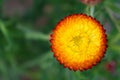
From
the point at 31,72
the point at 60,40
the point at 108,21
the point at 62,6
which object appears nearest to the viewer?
the point at 60,40

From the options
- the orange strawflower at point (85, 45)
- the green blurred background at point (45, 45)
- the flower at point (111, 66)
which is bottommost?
the orange strawflower at point (85, 45)

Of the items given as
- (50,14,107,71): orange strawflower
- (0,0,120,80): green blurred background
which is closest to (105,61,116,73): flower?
(0,0,120,80): green blurred background

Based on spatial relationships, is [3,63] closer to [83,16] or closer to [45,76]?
[45,76]

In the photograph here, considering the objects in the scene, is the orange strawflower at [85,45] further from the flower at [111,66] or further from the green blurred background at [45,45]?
the flower at [111,66]

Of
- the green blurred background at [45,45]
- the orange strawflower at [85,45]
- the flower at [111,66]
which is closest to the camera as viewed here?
the orange strawflower at [85,45]

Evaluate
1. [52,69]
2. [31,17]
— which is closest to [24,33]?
[52,69]

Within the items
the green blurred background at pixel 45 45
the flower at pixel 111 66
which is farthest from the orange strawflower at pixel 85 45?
the flower at pixel 111 66

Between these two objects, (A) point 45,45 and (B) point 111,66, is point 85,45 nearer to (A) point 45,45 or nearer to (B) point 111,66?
(B) point 111,66

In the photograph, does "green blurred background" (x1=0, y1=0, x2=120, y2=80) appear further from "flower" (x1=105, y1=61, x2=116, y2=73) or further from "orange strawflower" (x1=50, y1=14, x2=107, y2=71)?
"orange strawflower" (x1=50, y1=14, x2=107, y2=71)

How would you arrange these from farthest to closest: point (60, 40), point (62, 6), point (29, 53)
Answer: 1. point (29, 53)
2. point (62, 6)
3. point (60, 40)
